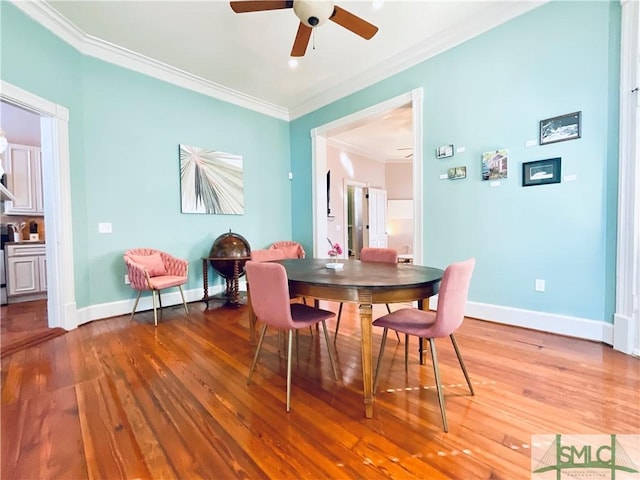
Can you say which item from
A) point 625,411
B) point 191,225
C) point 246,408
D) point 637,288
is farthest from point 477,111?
point 191,225

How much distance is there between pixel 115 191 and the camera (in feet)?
11.7

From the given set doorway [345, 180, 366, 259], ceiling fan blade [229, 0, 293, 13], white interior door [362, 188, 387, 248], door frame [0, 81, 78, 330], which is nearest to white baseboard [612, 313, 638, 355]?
ceiling fan blade [229, 0, 293, 13]

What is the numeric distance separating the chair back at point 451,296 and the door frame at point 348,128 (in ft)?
6.71

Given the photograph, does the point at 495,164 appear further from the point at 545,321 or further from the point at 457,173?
the point at 545,321

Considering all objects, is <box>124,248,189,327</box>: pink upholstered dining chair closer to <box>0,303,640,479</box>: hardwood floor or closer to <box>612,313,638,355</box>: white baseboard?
<box>0,303,640,479</box>: hardwood floor

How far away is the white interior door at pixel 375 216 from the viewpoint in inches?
313

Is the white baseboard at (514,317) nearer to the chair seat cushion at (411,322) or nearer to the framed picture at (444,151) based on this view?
the chair seat cushion at (411,322)

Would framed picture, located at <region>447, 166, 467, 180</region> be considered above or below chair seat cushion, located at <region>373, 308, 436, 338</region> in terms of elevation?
above

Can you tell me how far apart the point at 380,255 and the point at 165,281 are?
251cm

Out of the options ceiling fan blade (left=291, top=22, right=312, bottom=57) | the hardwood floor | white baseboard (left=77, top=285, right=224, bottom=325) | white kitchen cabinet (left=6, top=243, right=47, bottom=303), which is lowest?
the hardwood floor

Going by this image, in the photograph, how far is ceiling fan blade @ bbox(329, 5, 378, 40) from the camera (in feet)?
7.57

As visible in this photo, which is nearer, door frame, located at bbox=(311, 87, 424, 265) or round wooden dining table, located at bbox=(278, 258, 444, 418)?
round wooden dining table, located at bbox=(278, 258, 444, 418)

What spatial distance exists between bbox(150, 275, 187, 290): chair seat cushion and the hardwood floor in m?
0.73

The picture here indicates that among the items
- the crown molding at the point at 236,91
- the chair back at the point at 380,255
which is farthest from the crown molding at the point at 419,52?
the chair back at the point at 380,255
